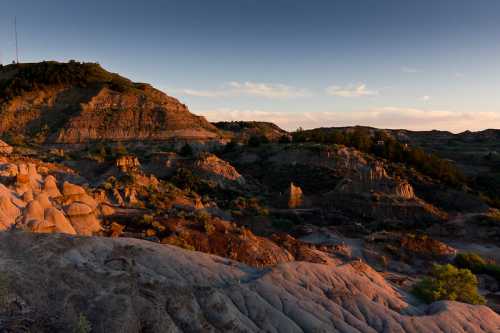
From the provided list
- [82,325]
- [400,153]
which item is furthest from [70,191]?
[400,153]

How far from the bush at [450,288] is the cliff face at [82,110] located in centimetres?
5268

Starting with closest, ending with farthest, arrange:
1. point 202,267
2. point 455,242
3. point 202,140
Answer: point 202,267 → point 455,242 → point 202,140

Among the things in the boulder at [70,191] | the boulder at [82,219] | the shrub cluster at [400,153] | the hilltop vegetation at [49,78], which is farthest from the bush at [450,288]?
the hilltop vegetation at [49,78]

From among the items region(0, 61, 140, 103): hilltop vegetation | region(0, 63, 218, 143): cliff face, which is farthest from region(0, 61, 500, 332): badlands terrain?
region(0, 61, 140, 103): hilltop vegetation

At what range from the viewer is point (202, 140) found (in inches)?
2484

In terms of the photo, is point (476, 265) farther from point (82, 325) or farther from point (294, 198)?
point (82, 325)

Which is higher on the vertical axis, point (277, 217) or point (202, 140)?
point (202, 140)

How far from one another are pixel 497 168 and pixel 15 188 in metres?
63.6

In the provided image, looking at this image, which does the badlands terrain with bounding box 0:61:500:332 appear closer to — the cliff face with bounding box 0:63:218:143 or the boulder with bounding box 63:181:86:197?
the boulder with bounding box 63:181:86:197

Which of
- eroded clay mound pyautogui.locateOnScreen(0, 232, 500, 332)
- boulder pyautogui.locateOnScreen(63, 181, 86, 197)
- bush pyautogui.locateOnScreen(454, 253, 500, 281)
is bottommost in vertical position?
bush pyautogui.locateOnScreen(454, 253, 500, 281)

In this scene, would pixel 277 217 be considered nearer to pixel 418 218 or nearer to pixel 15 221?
pixel 418 218

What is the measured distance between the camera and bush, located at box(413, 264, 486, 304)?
48.1ft

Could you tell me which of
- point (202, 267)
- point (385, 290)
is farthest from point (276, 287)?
Answer: point (385, 290)

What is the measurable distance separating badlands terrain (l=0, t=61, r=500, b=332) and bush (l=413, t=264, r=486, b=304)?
6 cm
